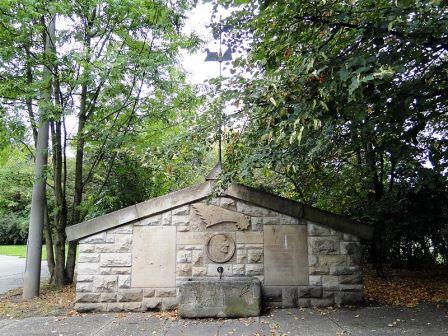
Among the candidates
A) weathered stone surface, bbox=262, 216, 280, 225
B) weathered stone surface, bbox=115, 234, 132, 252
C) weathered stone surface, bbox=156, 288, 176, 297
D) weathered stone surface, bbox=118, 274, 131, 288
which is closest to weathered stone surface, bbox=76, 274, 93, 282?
weathered stone surface, bbox=118, 274, 131, 288

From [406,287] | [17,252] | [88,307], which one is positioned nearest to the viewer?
[88,307]

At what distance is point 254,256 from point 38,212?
459 centimetres

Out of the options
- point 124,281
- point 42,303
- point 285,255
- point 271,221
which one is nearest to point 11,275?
point 42,303

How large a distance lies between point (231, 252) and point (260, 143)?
199cm

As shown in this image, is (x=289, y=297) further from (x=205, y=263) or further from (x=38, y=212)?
(x=38, y=212)

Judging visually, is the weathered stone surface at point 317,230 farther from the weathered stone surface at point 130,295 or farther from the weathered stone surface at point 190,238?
the weathered stone surface at point 130,295

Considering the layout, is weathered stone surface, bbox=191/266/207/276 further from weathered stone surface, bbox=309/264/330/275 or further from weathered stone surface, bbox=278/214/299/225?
weathered stone surface, bbox=309/264/330/275

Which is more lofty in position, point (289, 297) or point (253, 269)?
point (253, 269)

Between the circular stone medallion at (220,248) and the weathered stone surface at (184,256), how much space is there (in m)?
0.32

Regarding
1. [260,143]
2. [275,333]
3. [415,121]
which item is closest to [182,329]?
[275,333]

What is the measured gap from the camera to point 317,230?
6.71 meters

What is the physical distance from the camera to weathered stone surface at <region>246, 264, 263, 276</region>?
6.60 metres

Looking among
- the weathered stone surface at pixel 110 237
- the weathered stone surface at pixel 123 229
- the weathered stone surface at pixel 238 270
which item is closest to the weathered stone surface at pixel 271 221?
the weathered stone surface at pixel 238 270

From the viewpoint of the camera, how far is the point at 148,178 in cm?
1029
